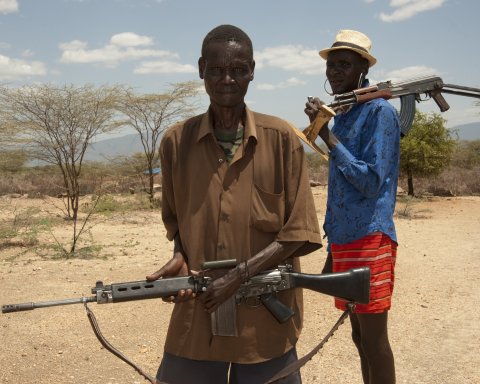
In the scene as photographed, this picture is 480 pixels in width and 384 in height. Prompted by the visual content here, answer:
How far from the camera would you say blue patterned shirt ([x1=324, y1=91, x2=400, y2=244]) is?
2.42 m

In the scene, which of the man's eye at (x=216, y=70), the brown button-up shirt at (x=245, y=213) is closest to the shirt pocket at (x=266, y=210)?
the brown button-up shirt at (x=245, y=213)

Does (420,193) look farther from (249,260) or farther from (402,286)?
(249,260)

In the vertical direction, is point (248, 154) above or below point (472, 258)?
above

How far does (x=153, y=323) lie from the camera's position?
488 cm

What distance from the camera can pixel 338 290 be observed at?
2158 mm

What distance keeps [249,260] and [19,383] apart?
2680 millimetres

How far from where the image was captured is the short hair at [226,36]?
6.11 ft

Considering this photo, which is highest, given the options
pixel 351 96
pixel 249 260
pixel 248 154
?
pixel 351 96

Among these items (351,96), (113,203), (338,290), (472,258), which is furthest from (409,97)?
(113,203)

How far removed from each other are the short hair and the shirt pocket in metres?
0.53

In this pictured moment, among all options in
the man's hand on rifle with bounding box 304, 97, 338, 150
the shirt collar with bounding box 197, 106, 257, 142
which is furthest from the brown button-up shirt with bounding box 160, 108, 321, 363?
the man's hand on rifle with bounding box 304, 97, 338, 150

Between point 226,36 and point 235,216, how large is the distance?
65 centimetres

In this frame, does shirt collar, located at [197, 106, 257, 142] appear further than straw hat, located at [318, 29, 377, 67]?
No

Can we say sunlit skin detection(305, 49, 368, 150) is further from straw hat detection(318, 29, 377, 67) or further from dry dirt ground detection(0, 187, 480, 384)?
dry dirt ground detection(0, 187, 480, 384)
